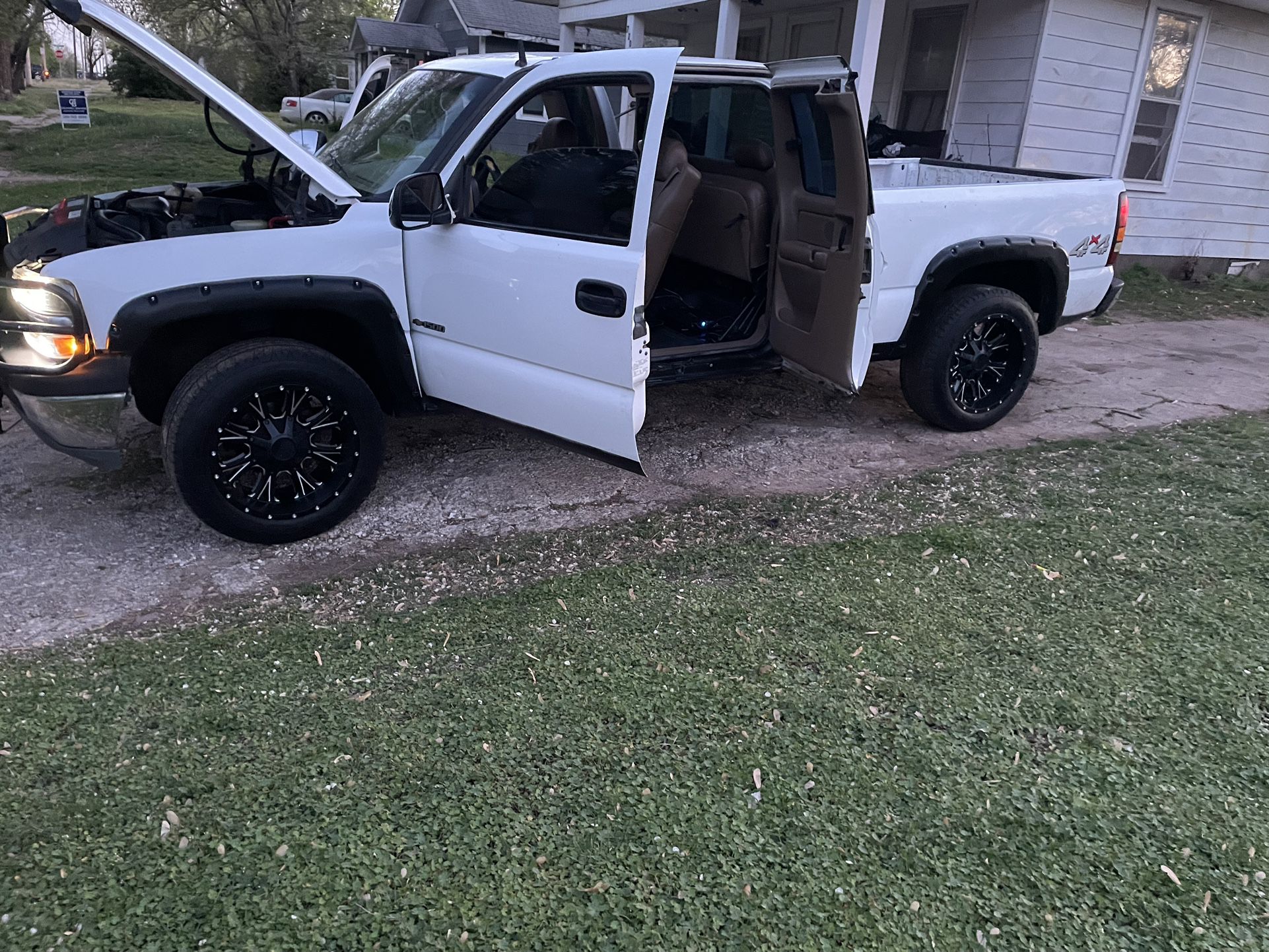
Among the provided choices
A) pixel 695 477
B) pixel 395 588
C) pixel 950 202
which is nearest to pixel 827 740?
pixel 395 588

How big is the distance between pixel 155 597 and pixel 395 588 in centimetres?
91

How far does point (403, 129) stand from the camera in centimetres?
434

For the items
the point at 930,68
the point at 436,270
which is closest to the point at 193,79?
the point at 436,270

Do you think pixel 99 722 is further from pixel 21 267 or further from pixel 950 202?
pixel 950 202

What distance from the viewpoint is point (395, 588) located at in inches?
147

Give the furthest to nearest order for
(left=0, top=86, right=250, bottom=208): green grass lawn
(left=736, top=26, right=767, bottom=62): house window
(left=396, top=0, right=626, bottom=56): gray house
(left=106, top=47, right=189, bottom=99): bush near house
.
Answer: (left=106, top=47, right=189, bottom=99): bush near house < (left=396, top=0, right=626, bottom=56): gray house < (left=0, top=86, right=250, bottom=208): green grass lawn < (left=736, top=26, right=767, bottom=62): house window

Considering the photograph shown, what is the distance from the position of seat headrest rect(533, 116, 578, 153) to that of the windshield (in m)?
0.61

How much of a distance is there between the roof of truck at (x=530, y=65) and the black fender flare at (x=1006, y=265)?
1440 mm

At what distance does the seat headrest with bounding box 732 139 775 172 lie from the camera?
504cm

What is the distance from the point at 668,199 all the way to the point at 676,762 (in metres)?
2.80

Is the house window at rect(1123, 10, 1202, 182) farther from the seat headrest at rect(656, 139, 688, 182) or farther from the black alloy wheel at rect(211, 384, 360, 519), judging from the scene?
the black alloy wheel at rect(211, 384, 360, 519)

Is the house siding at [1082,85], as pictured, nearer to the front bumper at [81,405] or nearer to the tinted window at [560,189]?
the tinted window at [560,189]

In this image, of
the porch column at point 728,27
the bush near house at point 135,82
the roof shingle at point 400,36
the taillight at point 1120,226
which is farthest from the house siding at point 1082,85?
the bush near house at point 135,82

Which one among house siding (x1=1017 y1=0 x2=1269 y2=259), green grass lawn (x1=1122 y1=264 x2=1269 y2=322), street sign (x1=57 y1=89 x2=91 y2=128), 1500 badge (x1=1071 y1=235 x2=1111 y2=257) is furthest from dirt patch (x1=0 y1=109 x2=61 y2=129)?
1500 badge (x1=1071 y1=235 x2=1111 y2=257)
